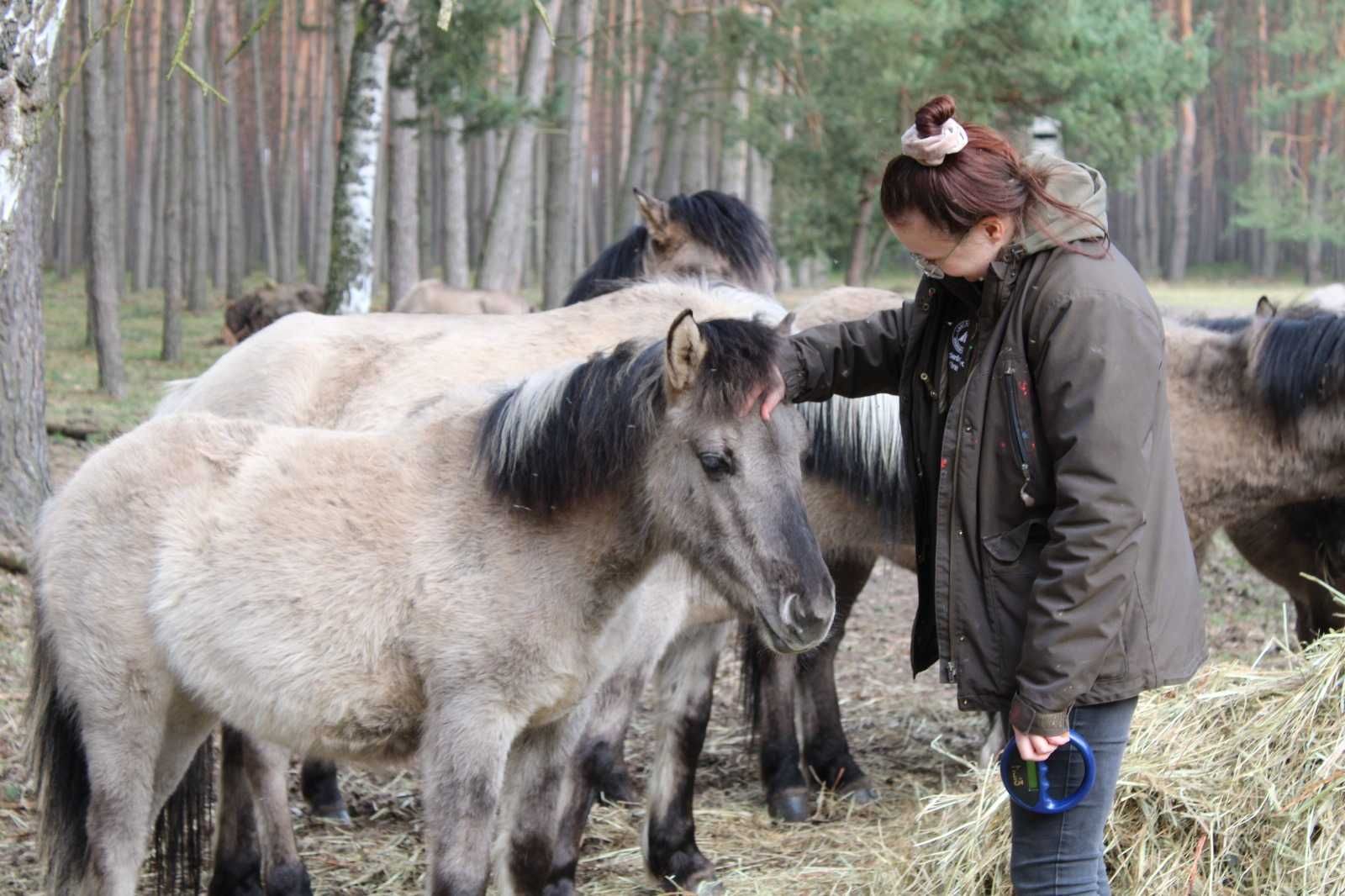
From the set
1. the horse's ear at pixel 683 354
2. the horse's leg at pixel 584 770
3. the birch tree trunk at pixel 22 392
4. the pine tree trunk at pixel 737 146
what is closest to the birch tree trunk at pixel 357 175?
the birch tree trunk at pixel 22 392

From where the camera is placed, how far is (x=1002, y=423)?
2.79m

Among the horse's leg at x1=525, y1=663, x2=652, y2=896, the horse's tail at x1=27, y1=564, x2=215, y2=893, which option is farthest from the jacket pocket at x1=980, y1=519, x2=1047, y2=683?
the horse's tail at x1=27, y1=564, x2=215, y2=893

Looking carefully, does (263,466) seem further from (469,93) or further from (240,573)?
(469,93)

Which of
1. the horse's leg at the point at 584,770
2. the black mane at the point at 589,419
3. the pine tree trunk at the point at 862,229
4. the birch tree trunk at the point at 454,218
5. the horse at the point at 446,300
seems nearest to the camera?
the black mane at the point at 589,419

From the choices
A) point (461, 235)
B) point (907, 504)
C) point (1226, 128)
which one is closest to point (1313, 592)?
point (907, 504)

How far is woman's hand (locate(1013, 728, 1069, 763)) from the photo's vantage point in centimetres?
268

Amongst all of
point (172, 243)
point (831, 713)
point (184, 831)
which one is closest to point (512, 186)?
point (172, 243)

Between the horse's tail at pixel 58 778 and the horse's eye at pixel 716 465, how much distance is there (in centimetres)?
202

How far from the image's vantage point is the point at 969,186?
2.74 metres

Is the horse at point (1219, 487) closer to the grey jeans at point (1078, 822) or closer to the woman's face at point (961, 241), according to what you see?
the grey jeans at point (1078, 822)

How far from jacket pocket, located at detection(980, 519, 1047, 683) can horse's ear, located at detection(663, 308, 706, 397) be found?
1045 mm

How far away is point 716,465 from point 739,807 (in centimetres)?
292

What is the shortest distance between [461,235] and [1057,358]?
64.6 feet

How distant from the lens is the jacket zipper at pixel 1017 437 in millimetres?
2750
